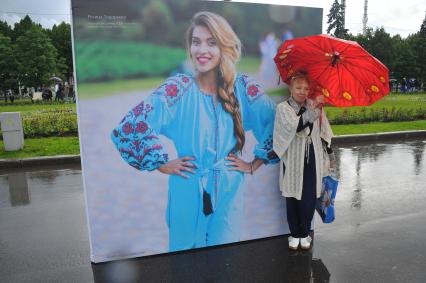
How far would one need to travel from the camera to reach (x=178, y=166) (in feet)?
12.1

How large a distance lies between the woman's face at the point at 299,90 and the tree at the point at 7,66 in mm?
34667

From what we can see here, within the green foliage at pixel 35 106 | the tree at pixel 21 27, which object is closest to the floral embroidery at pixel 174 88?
the green foliage at pixel 35 106

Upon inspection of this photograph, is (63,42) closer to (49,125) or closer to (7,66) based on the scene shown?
(7,66)

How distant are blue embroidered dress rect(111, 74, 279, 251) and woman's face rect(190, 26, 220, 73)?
0.17m

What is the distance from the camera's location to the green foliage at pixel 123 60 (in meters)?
3.23

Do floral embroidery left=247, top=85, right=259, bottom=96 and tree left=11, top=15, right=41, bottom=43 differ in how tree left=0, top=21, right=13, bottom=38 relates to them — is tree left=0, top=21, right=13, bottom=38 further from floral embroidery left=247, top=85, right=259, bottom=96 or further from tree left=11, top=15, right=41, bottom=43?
floral embroidery left=247, top=85, right=259, bottom=96

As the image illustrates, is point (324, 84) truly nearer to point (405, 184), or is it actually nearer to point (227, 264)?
point (227, 264)

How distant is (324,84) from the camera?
146 inches

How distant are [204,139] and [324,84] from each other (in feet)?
4.24

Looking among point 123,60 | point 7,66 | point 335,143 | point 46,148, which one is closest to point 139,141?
point 123,60

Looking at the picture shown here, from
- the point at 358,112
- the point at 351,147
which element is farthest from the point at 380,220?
the point at 358,112

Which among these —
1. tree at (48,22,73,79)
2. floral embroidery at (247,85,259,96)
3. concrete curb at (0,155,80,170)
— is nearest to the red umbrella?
floral embroidery at (247,85,259,96)

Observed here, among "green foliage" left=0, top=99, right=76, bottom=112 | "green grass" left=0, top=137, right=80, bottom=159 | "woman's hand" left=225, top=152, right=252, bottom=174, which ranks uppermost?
"woman's hand" left=225, top=152, right=252, bottom=174

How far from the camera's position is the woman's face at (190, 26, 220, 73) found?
3523mm
